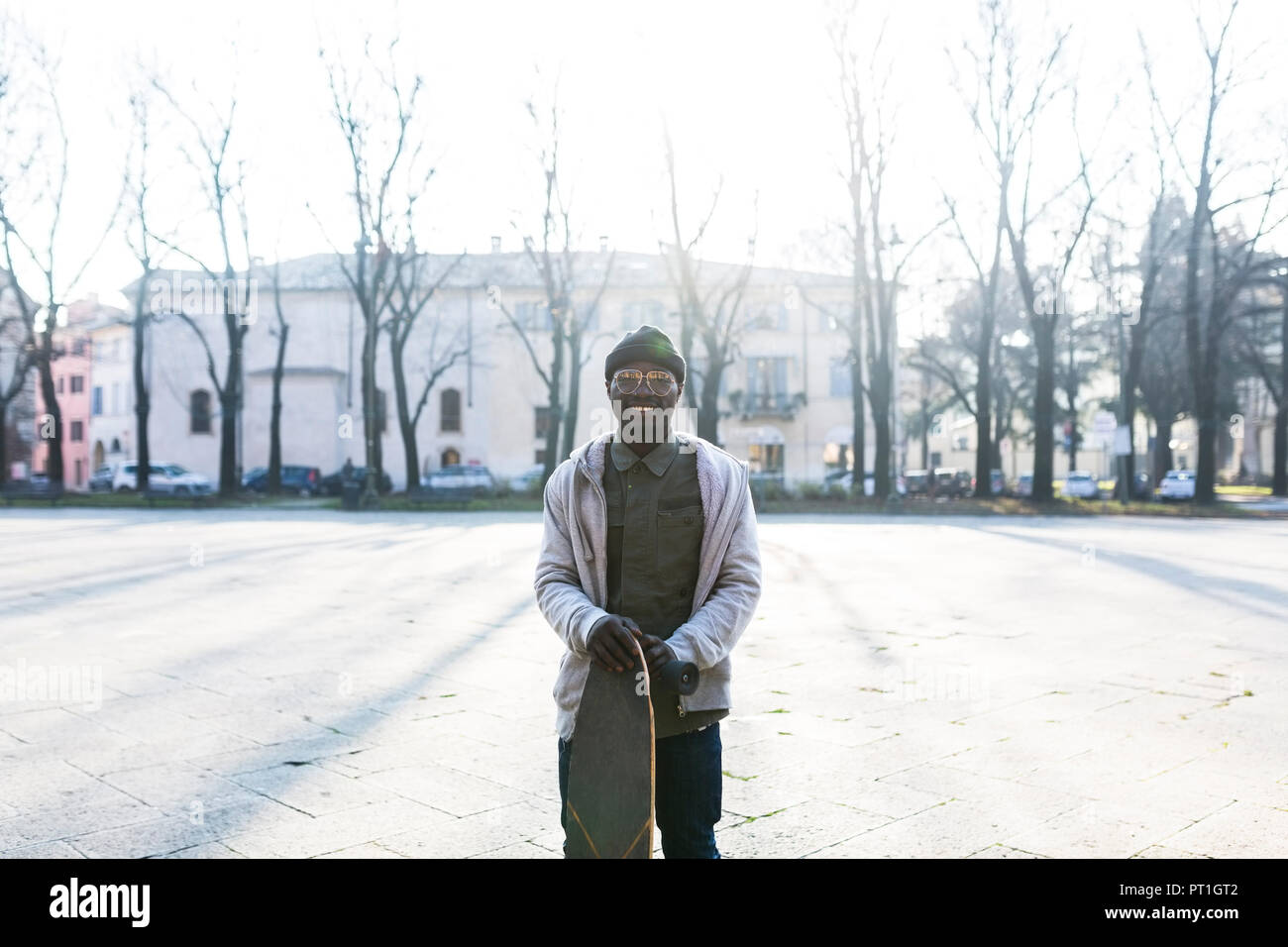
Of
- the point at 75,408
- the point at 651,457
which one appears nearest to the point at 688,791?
the point at 651,457

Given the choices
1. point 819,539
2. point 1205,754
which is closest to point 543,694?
point 1205,754

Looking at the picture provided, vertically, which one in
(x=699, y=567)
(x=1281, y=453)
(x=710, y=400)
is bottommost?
(x=699, y=567)

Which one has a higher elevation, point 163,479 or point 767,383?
point 767,383

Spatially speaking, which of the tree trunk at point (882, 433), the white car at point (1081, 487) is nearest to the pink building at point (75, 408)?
the tree trunk at point (882, 433)

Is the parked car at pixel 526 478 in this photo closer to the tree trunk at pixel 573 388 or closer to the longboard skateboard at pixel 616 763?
the tree trunk at pixel 573 388

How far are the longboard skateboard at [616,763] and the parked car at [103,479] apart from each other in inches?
2049

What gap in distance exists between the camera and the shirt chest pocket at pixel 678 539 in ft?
9.78

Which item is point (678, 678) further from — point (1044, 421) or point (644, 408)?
point (1044, 421)

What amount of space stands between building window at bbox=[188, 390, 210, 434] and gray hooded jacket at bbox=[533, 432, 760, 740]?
55.6 m

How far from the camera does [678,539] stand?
9.83 ft

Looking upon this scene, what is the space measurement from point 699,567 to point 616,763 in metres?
0.59

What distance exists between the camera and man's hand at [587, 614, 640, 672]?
2785 mm

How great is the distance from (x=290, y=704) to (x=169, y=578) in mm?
7444
